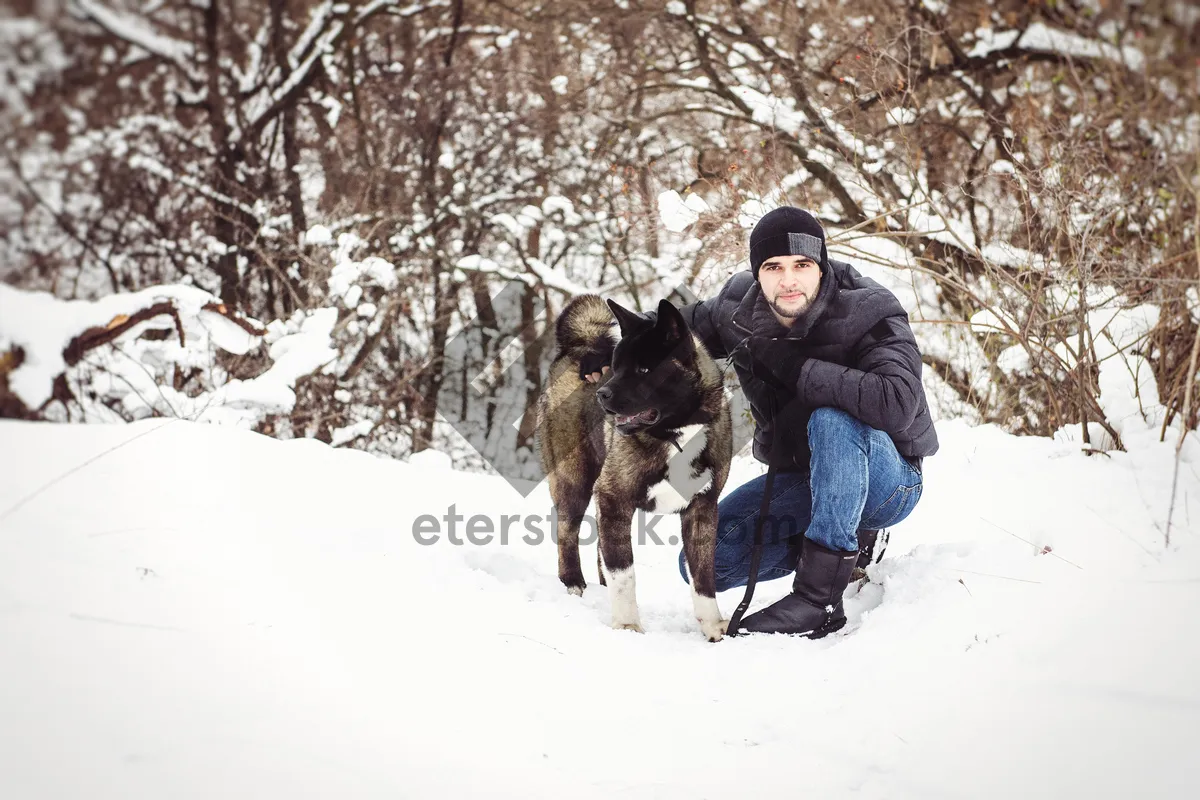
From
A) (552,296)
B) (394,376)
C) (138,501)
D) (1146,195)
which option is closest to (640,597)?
(138,501)

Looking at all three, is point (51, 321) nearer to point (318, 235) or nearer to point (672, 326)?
point (318, 235)

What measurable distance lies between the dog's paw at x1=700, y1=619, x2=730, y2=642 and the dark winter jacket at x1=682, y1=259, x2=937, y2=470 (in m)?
0.65

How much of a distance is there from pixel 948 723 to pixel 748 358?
1442 millimetres

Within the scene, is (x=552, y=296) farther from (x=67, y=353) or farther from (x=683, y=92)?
(x=67, y=353)

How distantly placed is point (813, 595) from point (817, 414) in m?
0.60

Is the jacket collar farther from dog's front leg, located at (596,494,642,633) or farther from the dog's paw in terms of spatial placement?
the dog's paw

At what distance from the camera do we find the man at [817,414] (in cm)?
238

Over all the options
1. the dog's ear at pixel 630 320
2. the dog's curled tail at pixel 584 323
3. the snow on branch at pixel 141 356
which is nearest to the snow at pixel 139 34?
the snow on branch at pixel 141 356

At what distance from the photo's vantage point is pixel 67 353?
3.86m

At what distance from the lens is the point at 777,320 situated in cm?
265

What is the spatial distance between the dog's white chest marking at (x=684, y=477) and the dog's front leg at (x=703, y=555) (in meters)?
0.03

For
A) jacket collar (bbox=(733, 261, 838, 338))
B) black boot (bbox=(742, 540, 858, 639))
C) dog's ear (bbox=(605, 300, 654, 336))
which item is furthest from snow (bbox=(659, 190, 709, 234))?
black boot (bbox=(742, 540, 858, 639))

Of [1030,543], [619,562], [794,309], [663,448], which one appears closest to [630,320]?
[663,448]

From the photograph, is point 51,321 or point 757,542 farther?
point 51,321
